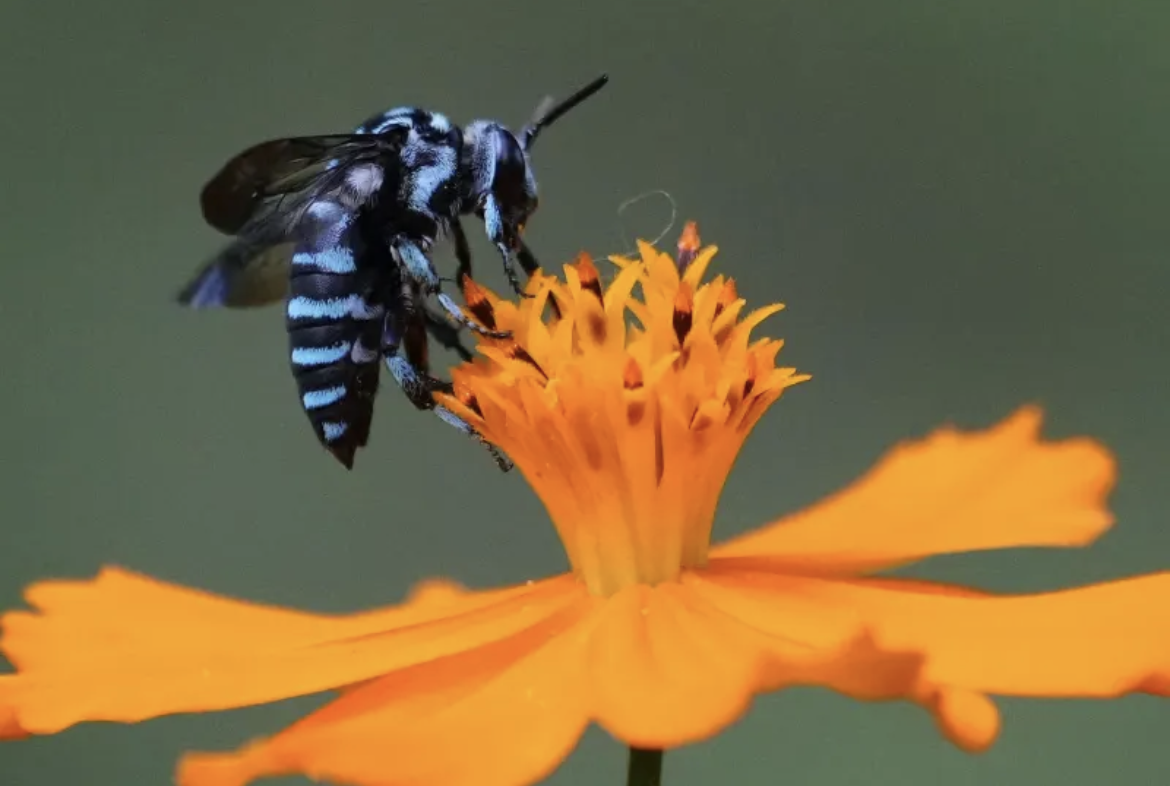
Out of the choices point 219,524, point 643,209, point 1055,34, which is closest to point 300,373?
point 219,524

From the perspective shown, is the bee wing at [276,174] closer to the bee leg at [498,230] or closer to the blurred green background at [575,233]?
the bee leg at [498,230]

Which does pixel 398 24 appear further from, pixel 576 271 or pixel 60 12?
pixel 576 271

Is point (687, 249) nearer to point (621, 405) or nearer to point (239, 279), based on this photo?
point (621, 405)

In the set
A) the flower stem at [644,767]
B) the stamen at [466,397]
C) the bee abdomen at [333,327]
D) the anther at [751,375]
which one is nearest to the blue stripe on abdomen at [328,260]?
the bee abdomen at [333,327]

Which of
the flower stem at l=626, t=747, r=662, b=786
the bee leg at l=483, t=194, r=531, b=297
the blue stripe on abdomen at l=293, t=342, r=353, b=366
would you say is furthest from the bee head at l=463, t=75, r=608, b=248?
the flower stem at l=626, t=747, r=662, b=786

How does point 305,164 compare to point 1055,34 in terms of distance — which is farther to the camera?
point 1055,34

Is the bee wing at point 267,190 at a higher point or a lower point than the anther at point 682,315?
higher
